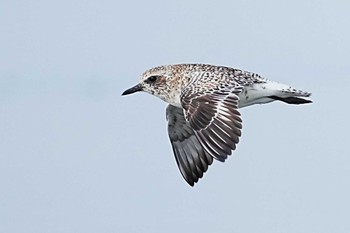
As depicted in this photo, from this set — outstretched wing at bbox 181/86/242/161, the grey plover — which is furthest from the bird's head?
outstretched wing at bbox 181/86/242/161

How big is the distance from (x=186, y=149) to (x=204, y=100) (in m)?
4.52

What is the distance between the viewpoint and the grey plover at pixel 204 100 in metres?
35.1

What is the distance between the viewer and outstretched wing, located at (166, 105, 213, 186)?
39906mm

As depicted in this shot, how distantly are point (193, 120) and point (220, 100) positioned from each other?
96 centimetres

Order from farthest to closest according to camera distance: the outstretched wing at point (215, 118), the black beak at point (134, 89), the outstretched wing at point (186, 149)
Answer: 1. the black beak at point (134, 89)
2. the outstretched wing at point (186, 149)
3. the outstretched wing at point (215, 118)

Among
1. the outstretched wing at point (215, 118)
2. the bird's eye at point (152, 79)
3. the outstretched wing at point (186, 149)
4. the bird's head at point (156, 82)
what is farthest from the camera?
the outstretched wing at point (186, 149)

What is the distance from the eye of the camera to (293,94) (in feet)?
126

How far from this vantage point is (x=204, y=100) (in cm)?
3634

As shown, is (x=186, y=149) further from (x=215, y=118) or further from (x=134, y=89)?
(x=215, y=118)

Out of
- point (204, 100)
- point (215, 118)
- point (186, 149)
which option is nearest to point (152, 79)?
point (186, 149)

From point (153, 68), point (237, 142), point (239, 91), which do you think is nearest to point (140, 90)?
point (153, 68)

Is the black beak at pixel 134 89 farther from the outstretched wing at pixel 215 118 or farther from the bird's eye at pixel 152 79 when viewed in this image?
the outstretched wing at pixel 215 118

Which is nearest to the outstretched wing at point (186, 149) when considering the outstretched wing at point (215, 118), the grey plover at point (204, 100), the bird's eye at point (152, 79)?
the grey plover at point (204, 100)

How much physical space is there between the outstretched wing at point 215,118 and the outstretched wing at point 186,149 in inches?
127
